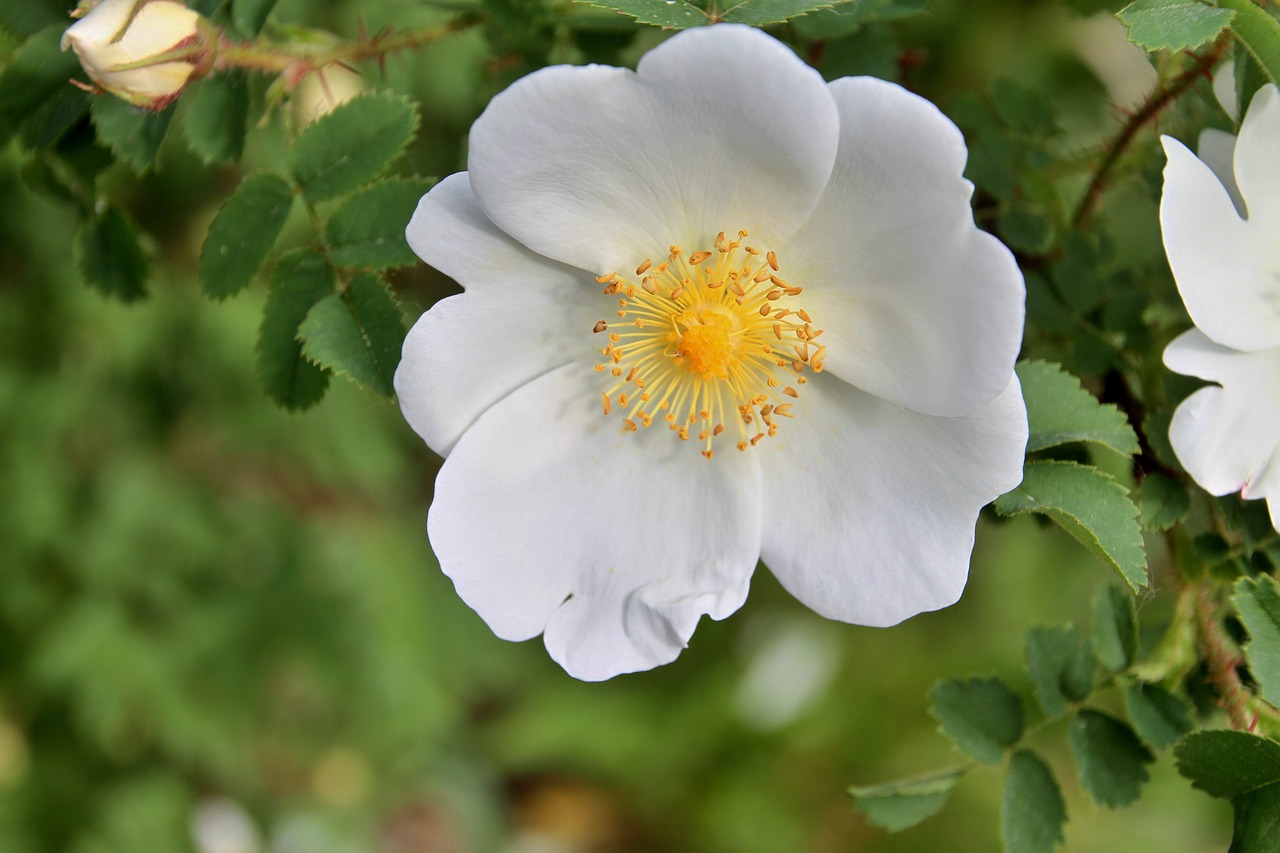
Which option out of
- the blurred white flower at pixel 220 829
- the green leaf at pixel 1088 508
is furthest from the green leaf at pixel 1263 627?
the blurred white flower at pixel 220 829

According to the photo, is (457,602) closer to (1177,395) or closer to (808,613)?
(808,613)

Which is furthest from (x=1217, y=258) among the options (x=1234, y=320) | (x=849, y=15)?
(x=849, y=15)

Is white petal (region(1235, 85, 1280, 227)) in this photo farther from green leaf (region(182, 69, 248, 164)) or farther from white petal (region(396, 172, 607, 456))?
green leaf (region(182, 69, 248, 164))

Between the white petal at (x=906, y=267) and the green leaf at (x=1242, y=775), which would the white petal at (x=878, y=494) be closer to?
the white petal at (x=906, y=267)

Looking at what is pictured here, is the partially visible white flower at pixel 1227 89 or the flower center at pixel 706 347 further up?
the partially visible white flower at pixel 1227 89

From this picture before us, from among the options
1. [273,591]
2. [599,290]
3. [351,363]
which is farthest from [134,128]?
[273,591]

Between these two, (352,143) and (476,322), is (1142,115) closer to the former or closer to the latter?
(476,322)
